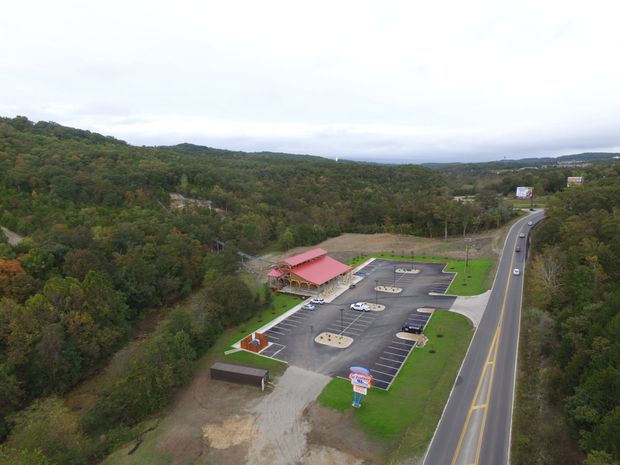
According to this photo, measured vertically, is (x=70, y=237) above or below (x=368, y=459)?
above

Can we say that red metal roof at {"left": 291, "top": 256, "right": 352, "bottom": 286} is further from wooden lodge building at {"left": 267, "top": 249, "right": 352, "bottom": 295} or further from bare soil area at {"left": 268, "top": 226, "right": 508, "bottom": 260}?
bare soil area at {"left": 268, "top": 226, "right": 508, "bottom": 260}

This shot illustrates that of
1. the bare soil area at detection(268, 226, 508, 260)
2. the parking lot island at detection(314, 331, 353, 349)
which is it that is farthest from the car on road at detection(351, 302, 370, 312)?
the bare soil area at detection(268, 226, 508, 260)

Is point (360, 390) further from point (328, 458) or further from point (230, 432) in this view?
point (230, 432)

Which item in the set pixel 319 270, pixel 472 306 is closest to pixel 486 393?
pixel 472 306

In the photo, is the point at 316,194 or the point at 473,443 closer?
the point at 473,443

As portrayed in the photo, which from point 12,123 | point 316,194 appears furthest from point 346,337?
point 12,123

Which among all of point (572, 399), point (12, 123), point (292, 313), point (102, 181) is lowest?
point (292, 313)

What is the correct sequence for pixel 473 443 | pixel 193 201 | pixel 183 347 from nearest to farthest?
pixel 473 443, pixel 183 347, pixel 193 201

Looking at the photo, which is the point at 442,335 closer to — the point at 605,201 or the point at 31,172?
the point at 605,201
